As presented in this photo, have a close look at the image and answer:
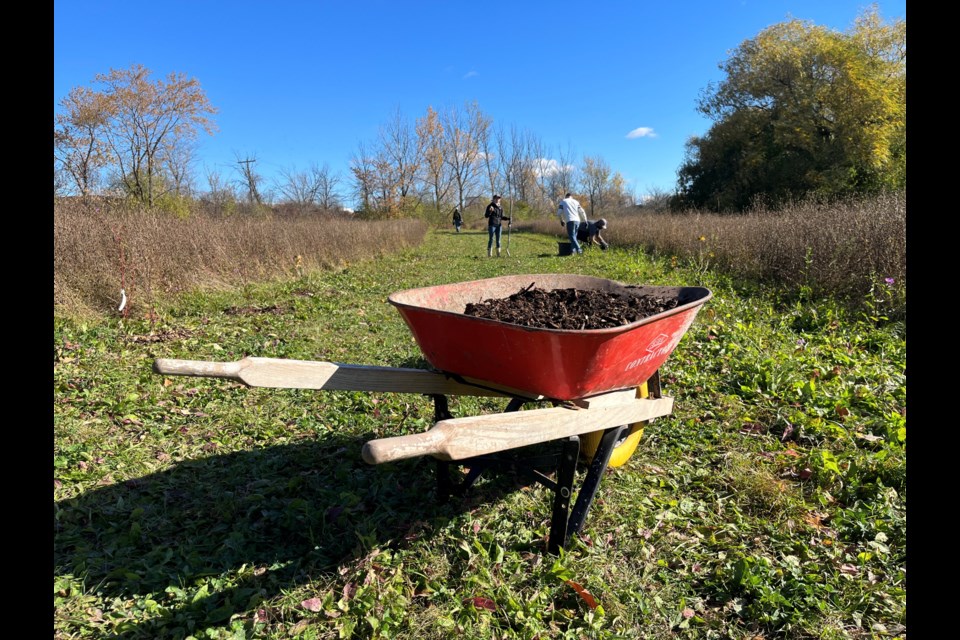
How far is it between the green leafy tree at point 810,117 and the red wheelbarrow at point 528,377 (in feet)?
71.0

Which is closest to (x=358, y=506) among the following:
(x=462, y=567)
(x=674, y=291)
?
(x=462, y=567)

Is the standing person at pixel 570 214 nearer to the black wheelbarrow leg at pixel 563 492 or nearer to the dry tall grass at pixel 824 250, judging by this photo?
the dry tall grass at pixel 824 250

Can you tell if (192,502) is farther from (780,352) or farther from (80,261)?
(80,261)

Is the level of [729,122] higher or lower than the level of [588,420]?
higher

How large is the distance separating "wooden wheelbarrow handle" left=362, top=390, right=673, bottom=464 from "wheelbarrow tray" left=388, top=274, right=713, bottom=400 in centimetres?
13

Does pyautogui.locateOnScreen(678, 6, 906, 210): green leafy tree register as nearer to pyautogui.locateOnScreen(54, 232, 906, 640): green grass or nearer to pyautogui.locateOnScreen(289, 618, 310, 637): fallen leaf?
pyautogui.locateOnScreen(54, 232, 906, 640): green grass

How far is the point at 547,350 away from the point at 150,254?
22.7 ft

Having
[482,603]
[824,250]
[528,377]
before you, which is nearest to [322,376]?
[528,377]

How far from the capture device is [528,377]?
2053 millimetres

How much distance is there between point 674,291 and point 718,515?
1251 millimetres

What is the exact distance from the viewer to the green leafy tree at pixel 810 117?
2062 centimetres

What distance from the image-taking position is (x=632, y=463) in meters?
2.97

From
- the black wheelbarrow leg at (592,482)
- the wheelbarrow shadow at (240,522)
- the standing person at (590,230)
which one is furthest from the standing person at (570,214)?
the black wheelbarrow leg at (592,482)
